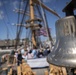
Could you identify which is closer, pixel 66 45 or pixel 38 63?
pixel 66 45

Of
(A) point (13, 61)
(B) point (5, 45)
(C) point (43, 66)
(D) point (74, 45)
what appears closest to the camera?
(D) point (74, 45)

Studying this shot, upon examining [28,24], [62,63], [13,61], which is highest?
[28,24]

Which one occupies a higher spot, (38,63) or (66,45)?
(66,45)

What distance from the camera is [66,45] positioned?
1.17 metres

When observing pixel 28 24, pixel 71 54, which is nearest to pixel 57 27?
pixel 71 54

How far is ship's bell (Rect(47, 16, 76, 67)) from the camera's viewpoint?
3.47ft

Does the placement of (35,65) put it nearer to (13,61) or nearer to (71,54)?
(13,61)

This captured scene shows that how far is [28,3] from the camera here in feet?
91.1

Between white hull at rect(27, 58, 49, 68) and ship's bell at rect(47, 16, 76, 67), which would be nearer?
ship's bell at rect(47, 16, 76, 67)

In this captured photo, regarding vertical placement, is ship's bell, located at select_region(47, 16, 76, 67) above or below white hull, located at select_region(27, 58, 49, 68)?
above

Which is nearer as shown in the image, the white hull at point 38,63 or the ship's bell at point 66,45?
the ship's bell at point 66,45

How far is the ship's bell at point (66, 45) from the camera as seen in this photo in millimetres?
1057

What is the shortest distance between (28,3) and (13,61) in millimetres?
19111

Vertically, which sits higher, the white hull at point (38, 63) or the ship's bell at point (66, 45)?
the ship's bell at point (66, 45)
